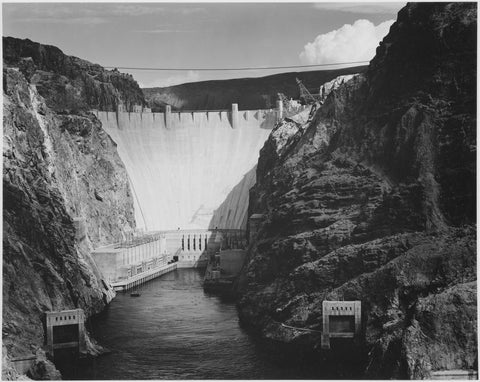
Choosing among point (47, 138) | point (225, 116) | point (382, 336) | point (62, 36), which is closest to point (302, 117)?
point (225, 116)

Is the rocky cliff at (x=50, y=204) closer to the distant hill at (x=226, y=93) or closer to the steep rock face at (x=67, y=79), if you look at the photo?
the steep rock face at (x=67, y=79)

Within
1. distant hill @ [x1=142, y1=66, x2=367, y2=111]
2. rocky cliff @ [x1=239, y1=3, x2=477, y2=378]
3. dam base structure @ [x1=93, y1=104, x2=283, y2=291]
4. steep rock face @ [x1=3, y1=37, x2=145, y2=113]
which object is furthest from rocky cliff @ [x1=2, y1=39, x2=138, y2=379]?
distant hill @ [x1=142, y1=66, x2=367, y2=111]

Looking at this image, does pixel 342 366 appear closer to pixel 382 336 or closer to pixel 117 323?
pixel 382 336

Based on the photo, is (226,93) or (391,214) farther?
(226,93)

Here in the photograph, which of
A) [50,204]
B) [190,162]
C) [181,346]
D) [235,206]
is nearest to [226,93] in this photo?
[190,162]

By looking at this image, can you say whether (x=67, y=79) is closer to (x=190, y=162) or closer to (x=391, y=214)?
(x=190, y=162)

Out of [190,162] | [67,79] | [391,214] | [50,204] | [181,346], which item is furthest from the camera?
[190,162]

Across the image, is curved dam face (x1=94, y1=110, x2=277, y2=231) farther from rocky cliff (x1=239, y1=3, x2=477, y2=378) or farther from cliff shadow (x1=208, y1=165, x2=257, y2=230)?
rocky cliff (x1=239, y1=3, x2=477, y2=378)

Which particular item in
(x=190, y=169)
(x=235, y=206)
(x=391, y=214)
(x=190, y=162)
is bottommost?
(x=235, y=206)
